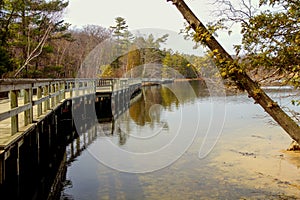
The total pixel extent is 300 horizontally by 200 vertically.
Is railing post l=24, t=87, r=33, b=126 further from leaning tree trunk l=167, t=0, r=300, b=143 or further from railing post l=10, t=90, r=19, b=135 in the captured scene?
leaning tree trunk l=167, t=0, r=300, b=143

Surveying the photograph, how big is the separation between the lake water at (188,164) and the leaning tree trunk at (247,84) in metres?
0.26

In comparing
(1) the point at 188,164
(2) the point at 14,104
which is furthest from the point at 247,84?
(1) the point at 188,164

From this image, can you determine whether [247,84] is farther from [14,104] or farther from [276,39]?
[14,104]

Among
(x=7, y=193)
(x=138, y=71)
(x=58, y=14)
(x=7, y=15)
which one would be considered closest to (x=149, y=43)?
(x=138, y=71)

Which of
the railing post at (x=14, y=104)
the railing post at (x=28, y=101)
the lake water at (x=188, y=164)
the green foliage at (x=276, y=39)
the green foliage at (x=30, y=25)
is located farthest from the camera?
the green foliage at (x=30, y=25)

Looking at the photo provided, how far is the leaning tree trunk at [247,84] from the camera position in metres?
4.04

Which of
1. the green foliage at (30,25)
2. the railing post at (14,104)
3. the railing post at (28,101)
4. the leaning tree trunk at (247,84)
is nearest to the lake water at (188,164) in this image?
the leaning tree trunk at (247,84)

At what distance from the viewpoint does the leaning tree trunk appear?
4.04 m

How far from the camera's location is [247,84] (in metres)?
4.15

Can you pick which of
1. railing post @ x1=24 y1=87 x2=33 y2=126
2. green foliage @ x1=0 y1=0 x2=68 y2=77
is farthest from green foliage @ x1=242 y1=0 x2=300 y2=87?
green foliage @ x1=0 y1=0 x2=68 y2=77

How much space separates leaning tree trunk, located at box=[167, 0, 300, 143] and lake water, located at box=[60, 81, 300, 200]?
26 centimetres

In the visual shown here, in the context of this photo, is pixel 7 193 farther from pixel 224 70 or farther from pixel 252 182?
pixel 252 182

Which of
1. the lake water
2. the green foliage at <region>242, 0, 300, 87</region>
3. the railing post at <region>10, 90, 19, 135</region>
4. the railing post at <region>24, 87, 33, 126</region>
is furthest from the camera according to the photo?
the lake water

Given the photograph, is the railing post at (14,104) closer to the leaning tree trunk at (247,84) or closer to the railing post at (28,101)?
the railing post at (28,101)
